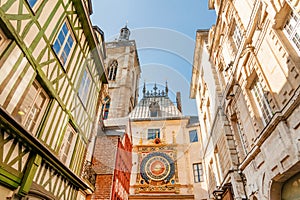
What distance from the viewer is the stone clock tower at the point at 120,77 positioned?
21672mm

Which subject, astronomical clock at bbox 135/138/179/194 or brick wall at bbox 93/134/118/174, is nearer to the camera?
brick wall at bbox 93/134/118/174

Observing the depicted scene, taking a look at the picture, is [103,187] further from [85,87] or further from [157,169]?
[157,169]

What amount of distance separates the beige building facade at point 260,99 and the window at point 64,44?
18.2 ft

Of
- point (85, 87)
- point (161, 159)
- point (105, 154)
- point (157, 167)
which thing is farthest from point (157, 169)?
point (85, 87)

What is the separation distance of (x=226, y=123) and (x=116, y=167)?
18.1 feet

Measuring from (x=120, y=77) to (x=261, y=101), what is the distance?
66.4ft

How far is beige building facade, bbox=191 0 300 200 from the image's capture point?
4.16m

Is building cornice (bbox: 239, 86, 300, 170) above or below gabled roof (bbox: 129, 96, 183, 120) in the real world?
below

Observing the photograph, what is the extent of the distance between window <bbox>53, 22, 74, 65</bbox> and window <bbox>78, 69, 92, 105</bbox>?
1376 millimetres

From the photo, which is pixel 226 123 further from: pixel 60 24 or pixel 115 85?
pixel 115 85

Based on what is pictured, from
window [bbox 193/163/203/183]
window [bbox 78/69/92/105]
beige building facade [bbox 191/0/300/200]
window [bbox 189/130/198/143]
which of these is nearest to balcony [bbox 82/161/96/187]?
window [bbox 78/69/92/105]

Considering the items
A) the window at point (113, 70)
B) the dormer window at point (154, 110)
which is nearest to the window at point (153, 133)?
the dormer window at point (154, 110)

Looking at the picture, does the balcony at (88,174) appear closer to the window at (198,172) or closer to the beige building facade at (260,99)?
the beige building facade at (260,99)

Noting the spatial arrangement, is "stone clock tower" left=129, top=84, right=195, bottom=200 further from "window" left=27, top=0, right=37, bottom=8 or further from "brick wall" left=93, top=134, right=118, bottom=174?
"window" left=27, top=0, right=37, bottom=8
